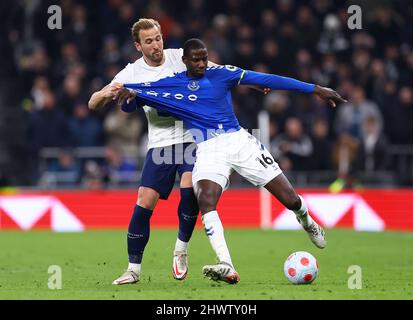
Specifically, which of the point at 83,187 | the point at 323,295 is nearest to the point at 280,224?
the point at 83,187

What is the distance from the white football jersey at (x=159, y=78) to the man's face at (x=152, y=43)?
13cm

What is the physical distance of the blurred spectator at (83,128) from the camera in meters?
19.0

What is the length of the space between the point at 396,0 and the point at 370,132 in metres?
3.27

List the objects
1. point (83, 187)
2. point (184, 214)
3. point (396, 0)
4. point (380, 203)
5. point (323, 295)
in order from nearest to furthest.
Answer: point (323, 295), point (184, 214), point (380, 203), point (83, 187), point (396, 0)

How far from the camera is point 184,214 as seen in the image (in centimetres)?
998

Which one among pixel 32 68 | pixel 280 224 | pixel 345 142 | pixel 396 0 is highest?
pixel 396 0

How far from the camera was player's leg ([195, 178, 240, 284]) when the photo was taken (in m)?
9.03

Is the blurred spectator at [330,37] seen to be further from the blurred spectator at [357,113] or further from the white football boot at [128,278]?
the white football boot at [128,278]

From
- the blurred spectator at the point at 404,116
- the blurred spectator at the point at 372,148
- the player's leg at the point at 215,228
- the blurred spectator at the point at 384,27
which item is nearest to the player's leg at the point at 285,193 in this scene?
the player's leg at the point at 215,228

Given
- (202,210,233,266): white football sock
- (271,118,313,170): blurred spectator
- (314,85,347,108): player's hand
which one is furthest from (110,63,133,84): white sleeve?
(271,118,313,170): blurred spectator

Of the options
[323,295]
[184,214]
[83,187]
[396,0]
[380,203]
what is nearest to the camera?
[323,295]

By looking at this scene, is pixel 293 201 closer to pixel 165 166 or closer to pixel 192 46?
pixel 165 166

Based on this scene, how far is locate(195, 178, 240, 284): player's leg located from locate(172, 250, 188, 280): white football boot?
0.63m

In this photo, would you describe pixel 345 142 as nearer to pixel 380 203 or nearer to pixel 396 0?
pixel 380 203
